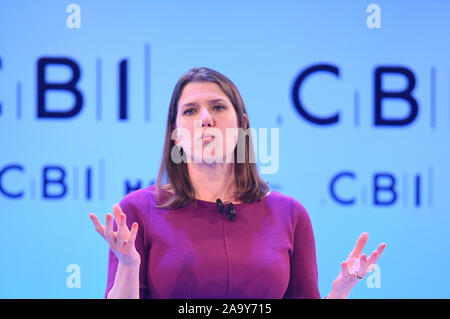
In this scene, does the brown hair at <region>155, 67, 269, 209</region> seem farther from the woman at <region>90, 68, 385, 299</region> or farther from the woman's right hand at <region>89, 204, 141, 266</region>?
the woman's right hand at <region>89, 204, 141, 266</region>

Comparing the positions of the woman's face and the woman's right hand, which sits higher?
the woman's face

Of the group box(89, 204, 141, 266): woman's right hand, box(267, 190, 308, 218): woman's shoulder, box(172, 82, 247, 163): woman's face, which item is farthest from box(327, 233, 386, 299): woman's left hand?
box(89, 204, 141, 266): woman's right hand

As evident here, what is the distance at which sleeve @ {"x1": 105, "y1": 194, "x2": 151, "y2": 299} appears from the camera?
157 centimetres

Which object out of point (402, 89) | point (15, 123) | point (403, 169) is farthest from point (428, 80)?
point (15, 123)

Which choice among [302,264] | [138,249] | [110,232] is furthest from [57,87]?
[302,264]

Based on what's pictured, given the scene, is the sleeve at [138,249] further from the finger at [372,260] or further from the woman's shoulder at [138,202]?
the finger at [372,260]

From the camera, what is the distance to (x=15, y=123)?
8.46ft

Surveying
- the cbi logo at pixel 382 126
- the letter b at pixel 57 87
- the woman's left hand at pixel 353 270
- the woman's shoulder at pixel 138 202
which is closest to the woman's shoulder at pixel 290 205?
Answer: the woman's left hand at pixel 353 270

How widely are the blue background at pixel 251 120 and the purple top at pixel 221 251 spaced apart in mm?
898

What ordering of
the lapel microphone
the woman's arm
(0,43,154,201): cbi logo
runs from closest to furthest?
the woman's arm < the lapel microphone < (0,43,154,201): cbi logo

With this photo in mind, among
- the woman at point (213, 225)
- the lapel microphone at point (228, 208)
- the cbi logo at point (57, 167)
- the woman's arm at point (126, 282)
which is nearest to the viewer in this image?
the woman's arm at point (126, 282)

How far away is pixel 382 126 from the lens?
105 inches

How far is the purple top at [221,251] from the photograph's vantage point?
5.10ft

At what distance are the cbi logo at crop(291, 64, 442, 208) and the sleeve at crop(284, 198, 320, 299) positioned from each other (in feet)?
3.13
